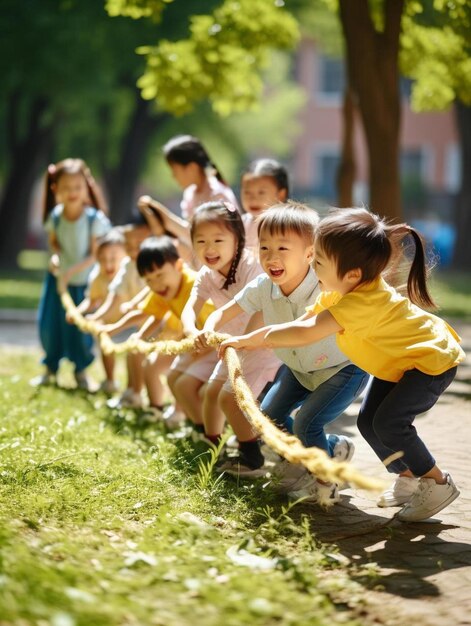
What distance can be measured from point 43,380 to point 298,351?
4554 mm

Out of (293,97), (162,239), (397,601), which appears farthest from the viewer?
(293,97)

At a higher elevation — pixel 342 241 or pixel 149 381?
pixel 342 241

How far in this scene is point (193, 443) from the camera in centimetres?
658

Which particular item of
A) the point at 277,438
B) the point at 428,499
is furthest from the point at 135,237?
the point at 277,438

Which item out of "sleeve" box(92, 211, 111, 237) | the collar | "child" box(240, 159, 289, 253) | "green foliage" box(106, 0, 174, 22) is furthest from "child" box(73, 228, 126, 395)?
the collar

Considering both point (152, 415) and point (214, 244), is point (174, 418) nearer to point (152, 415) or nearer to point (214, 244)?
point (152, 415)

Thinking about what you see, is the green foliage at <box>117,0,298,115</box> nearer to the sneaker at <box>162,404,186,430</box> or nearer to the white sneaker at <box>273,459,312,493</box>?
the sneaker at <box>162,404,186,430</box>

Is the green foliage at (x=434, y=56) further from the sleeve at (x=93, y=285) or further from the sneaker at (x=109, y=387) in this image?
the sneaker at (x=109, y=387)

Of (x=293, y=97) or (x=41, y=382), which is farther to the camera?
(x=293, y=97)

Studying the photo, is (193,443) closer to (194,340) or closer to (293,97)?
(194,340)

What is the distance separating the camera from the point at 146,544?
430 cm

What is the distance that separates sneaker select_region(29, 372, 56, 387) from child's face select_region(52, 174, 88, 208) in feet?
4.79

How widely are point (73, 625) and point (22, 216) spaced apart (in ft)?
87.8

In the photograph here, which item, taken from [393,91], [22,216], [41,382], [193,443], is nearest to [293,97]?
[22,216]
